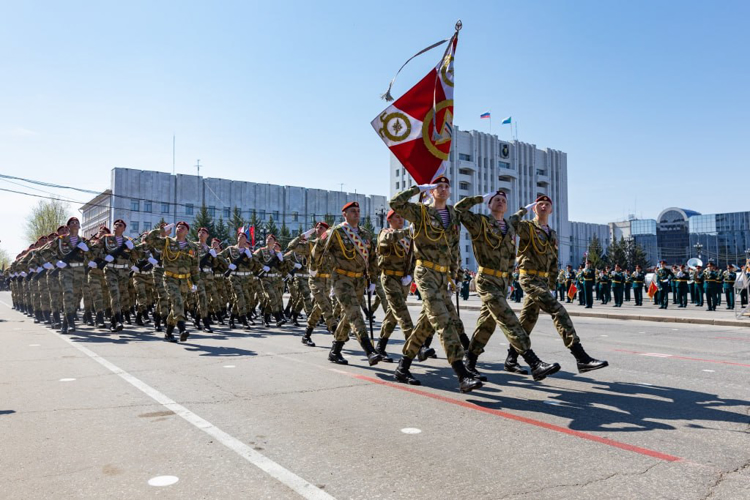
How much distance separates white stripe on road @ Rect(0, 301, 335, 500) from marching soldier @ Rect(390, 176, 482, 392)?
93.3 inches

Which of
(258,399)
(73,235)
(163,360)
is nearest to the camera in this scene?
(258,399)

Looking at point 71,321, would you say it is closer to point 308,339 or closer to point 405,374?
point 308,339

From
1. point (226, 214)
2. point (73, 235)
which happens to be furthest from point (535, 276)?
point (226, 214)

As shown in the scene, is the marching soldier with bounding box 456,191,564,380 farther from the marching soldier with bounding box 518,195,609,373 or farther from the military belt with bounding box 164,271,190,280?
the military belt with bounding box 164,271,190,280

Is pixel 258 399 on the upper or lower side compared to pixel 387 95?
lower

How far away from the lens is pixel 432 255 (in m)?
6.44

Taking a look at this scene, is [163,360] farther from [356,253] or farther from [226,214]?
[226,214]

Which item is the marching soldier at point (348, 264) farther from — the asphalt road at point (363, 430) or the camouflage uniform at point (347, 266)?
the asphalt road at point (363, 430)

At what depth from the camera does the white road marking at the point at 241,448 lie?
3.40 metres

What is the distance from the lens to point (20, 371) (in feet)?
25.5

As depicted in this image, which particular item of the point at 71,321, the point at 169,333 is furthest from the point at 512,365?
the point at 71,321

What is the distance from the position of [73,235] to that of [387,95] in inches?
320

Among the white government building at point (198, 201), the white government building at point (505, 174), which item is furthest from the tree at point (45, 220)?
the white government building at point (505, 174)

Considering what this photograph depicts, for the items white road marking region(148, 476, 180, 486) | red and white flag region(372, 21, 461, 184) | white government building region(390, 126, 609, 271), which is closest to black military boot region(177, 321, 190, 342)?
red and white flag region(372, 21, 461, 184)
